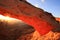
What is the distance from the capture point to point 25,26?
6156mm

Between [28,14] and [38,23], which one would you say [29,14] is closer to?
[28,14]

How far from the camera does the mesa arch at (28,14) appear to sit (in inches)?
116

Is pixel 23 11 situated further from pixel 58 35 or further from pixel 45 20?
pixel 58 35

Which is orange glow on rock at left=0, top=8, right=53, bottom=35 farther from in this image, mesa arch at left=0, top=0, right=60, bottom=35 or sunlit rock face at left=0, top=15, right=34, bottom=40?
sunlit rock face at left=0, top=15, right=34, bottom=40

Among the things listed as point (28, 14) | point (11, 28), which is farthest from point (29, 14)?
point (11, 28)

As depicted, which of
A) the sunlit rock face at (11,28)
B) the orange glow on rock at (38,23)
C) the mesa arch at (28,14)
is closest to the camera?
the mesa arch at (28,14)

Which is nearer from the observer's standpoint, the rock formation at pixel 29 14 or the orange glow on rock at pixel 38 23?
the rock formation at pixel 29 14

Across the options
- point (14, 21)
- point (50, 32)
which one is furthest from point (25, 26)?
point (50, 32)

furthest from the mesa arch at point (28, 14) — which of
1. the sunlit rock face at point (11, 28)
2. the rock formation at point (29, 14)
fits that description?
the sunlit rock face at point (11, 28)

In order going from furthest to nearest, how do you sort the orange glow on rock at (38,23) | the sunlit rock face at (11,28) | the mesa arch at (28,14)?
the sunlit rock face at (11,28), the orange glow on rock at (38,23), the mesa arch at (28,14)

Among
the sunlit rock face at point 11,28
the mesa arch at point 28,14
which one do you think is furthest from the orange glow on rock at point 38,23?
the sunlit rock face at point 11,28

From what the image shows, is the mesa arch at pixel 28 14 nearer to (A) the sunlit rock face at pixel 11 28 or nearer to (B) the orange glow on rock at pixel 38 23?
(B) the orange glow on rock at pixel 38 23

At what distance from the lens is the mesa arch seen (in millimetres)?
2938

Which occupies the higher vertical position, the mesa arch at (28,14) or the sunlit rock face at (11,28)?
the sunlit rock face at (11,28)
